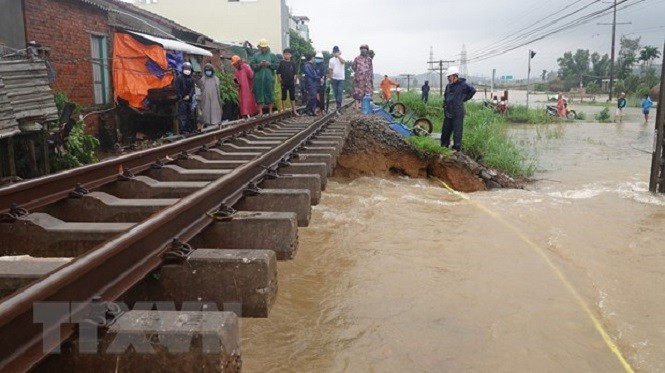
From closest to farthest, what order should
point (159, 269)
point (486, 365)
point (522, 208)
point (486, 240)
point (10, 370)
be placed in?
point (10, 370), point (159, 269), point (486, 365), point (486, 240), point (522, 208)

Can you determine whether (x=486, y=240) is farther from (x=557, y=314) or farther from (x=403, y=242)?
(x=557, y=314)

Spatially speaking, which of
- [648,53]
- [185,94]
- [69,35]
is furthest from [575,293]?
[648,53]

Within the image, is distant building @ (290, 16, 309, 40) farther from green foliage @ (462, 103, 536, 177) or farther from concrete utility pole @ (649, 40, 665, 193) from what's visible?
concrete utility pole @ (649, 40, 665, 193)

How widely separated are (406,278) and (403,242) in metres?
1.14

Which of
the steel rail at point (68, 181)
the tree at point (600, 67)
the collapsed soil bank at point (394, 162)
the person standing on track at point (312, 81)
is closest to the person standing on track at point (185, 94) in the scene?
the person standing on track at point (312, 81)

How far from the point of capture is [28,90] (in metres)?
7.18

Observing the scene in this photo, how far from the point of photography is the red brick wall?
32.4 feet

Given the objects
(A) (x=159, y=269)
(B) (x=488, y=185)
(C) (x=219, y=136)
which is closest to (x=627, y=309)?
(A) (x=159, y=269)

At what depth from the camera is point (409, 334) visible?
309cm

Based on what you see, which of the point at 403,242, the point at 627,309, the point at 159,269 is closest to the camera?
the point at 159,269

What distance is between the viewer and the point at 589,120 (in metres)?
33.5

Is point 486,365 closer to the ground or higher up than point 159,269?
closer to the ground

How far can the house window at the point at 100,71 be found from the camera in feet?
40.1

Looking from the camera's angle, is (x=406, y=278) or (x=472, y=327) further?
(x=406, y=278)
